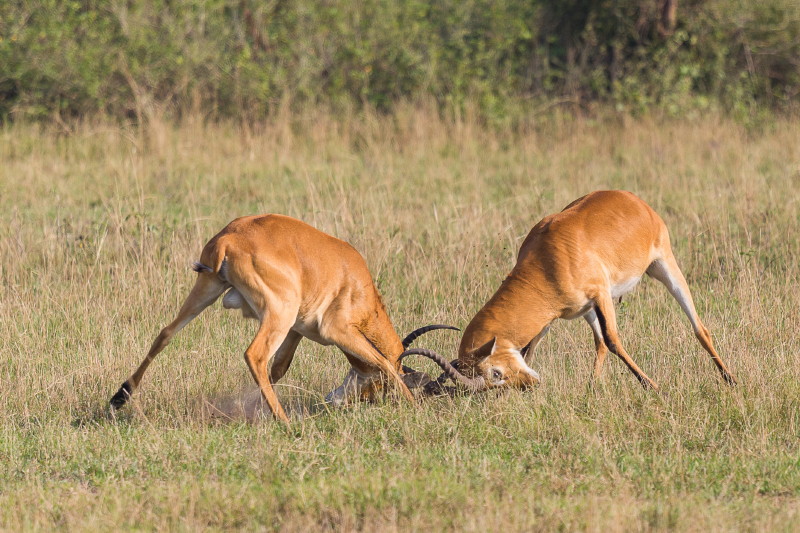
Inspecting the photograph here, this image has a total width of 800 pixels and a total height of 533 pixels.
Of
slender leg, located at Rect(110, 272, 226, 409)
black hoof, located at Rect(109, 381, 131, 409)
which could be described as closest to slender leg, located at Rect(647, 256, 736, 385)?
slender leg, located at Rect(110, 272, 226, 409)

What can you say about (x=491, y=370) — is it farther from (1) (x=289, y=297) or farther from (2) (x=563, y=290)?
(1) (x=289, y=297)

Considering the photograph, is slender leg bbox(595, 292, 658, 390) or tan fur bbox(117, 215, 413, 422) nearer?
tan fur bbox(117, 215, 413, 422)

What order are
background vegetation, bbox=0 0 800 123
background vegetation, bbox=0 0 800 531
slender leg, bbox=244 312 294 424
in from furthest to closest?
background vegetation, bbox=0 0 800 123
slender leg, bbox=244 312 294 424
background vegetation, bbox=0 0 800 531

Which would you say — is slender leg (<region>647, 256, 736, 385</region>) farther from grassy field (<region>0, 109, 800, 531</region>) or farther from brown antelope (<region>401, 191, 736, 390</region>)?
grassy field (<region>0, 109, 800, 531</region>)

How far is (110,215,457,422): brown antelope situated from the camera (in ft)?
18.2

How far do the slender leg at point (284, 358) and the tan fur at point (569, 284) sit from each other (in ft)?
3.49

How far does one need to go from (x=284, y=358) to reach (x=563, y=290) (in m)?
1.77

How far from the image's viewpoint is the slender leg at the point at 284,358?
6.25m

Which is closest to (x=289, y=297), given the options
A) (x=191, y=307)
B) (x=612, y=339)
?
(x=191, y=307)

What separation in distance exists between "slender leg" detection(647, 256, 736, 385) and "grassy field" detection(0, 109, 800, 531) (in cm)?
13

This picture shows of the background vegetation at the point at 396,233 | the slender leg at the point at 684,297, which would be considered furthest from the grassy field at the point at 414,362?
the slender leg at the point at 684,297

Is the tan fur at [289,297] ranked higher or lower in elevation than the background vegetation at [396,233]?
higher

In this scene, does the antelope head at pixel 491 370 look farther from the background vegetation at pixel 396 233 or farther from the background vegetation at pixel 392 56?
the background vegetation at pixel 392 56

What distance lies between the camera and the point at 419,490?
14.5 feet
